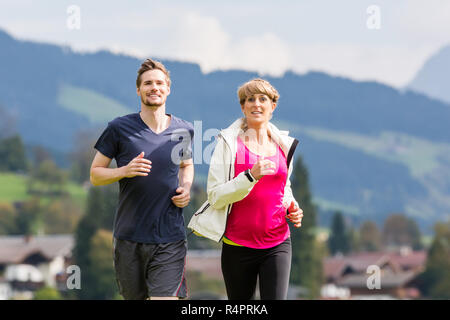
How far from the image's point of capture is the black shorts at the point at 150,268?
21.2 ft

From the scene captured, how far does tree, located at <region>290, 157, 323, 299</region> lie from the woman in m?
106

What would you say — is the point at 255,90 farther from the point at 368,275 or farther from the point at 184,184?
the point at 368,275

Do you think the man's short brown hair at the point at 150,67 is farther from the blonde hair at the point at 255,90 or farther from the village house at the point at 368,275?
the village house at the point at 368,275

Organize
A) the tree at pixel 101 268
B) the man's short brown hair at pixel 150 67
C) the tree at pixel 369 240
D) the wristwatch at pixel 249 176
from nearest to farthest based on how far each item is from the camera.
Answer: the wristwatch at pixel 249 176, the man's short brown hair at pixel 150 67, the tree at pixel 101 268, the tree at pixel 369 240

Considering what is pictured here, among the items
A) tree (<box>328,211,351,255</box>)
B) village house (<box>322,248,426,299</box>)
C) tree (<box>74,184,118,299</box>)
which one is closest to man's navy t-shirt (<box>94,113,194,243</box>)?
tree (<box>74,184,118,299</box>)

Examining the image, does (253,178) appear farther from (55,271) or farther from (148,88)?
(55,271)

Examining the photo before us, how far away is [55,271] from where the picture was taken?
146500 mm

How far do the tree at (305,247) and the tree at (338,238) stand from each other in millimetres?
47908

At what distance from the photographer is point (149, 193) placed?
A: 21.2 feet

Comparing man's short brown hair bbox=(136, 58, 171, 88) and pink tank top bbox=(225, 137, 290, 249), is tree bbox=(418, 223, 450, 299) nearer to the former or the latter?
pink tank top bbox=(225, 137, 290, 249)

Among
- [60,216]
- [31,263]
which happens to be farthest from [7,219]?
[31,263]

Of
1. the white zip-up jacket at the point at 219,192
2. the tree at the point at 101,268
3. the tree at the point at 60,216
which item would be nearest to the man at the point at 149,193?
the white zip-up jacket at the point at 219,192

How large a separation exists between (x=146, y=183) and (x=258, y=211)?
97cm

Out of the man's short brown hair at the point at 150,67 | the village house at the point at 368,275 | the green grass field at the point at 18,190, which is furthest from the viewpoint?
the green grass field at the point at 18,190
